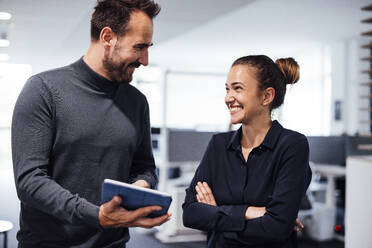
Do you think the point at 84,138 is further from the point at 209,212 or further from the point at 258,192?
the point at 258,192

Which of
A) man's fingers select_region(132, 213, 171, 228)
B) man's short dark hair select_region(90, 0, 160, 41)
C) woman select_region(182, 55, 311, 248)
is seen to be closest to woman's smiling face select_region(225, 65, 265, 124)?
woman select_region(182, 55, 311, 248)

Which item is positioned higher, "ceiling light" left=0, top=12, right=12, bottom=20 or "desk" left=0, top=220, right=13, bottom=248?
"ceiling light" left=0, top=12, right=12, bottom=20

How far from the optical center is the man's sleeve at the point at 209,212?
121 centimetres

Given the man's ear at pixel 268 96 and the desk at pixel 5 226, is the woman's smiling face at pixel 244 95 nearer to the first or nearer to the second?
the man's ear at pixel 268 96

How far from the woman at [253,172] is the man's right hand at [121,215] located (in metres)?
0.33

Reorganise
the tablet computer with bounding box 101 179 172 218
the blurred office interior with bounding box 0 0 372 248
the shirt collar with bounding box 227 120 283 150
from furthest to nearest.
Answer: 1. the blurred office interior with bounding box 0 0 372 248
2. the shirt collar with bounding box 227 120 283 150
3. the tablet computer with bounding box 101 179 172 218

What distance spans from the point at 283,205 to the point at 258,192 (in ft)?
0.28

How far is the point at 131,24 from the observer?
1.15 meters

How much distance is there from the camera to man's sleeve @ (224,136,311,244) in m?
1.20

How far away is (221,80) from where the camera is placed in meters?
11.9

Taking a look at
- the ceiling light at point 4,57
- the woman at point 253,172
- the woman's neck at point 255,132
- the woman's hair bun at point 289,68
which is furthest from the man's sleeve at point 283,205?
the ceiling light at point 4,57

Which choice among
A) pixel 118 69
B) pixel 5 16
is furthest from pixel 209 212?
pixel 5 16

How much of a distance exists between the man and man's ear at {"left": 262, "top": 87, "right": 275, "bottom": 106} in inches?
17.0

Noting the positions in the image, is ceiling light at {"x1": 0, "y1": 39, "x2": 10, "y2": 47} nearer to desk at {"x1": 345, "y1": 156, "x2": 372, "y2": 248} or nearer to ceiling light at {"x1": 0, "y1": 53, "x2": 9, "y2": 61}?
ceiling light at {"x1": 0, "y1": 53, "x2": 9, "y2": 61}
